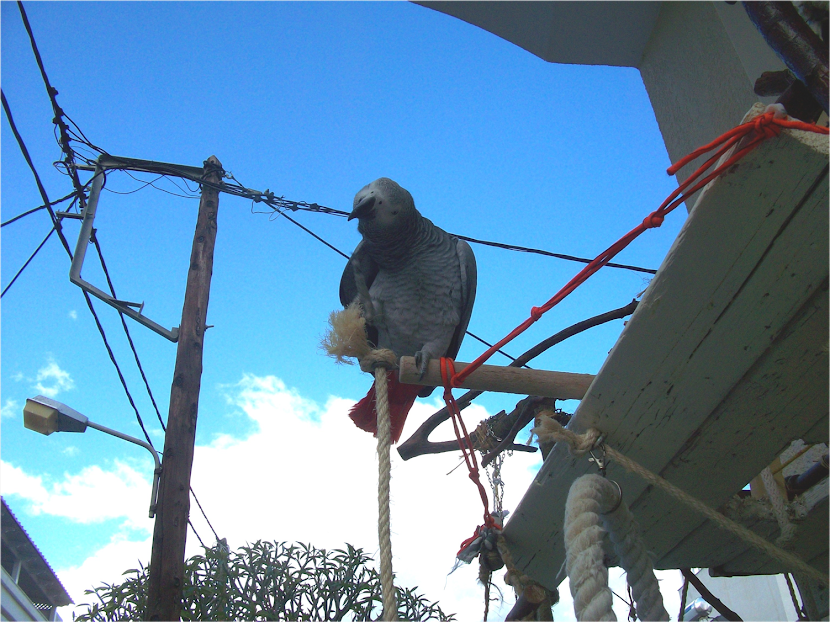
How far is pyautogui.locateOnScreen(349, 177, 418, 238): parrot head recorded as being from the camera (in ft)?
6.75

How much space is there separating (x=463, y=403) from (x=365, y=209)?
1.09 metres

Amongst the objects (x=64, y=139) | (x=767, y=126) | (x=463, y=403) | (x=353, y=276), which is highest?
(x=64, y=139)

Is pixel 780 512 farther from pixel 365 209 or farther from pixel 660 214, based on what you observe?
pixel 365 209

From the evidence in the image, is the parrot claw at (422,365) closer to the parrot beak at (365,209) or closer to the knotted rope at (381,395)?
the knotted rope at (381,395)

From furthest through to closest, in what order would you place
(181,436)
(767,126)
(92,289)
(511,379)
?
(92,289) → (181,436) → (511,379) → (767,126)

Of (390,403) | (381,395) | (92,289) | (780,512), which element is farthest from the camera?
(92,289)

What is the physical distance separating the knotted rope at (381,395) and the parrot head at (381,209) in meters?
0.62

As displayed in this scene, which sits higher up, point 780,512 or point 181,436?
point 181,436

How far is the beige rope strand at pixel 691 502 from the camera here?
1.05 meters

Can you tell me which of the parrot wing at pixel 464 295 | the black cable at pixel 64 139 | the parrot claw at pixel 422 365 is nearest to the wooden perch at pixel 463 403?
the parrot wing at pixel 464 295

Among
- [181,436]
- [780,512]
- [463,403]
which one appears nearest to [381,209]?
[463,403]

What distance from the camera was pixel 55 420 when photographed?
308 centimetres

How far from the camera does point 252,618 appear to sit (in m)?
2.28

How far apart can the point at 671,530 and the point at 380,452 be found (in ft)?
3.01
